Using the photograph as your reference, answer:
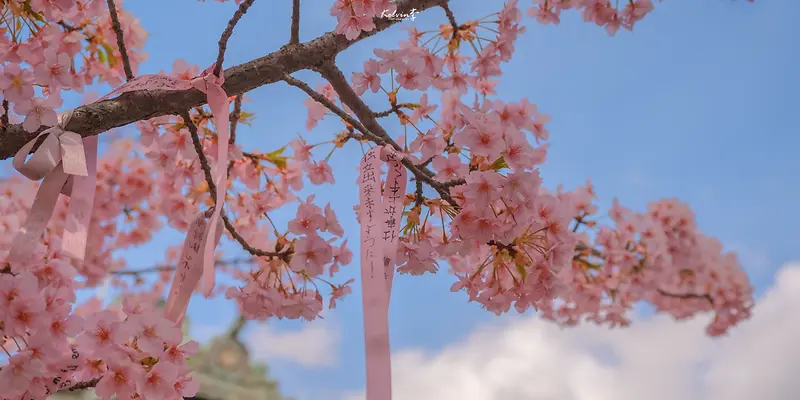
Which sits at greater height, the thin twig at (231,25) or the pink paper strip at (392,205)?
the thin twig at (231,25)

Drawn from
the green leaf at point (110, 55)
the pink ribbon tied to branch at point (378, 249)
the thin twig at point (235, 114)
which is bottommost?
the pink ribbon tied to branch at point (378, 249)

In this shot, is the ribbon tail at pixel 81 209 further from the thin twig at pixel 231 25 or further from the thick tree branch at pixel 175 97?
the thin twig at pixel 231 25

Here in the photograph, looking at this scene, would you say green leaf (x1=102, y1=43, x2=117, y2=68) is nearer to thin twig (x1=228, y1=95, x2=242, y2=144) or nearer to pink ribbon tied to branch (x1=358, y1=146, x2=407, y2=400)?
thin twig (x1=228, y1=95, x2=242, y2=144)

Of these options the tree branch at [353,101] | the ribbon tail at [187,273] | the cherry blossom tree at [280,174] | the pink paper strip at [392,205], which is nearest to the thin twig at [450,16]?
the cherry blossom tree at [280,174]

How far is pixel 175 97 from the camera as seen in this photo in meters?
0.99

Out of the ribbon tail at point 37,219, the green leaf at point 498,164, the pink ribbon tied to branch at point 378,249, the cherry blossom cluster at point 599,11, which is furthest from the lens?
the cherry blossom cluster at point 599,11

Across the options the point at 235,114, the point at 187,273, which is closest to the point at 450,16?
the point at 235,114

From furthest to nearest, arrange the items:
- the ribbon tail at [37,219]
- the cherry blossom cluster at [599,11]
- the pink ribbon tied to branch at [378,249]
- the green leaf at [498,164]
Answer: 1. the cherry blossom cluster at [599,11]
2. the green leaf at [498,164]
3. the ribbon tail at [37,219]
4. the pink ribbon tied to branch at [378,249]

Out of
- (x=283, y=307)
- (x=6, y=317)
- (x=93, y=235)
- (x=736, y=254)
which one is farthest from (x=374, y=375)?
(x=736, y=254)

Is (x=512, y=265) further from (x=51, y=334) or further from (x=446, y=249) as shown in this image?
(x=51, y=334)

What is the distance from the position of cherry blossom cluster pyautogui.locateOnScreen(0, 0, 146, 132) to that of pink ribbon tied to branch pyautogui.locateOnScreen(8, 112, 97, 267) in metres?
0.04

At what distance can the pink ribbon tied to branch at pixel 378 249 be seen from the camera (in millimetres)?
741

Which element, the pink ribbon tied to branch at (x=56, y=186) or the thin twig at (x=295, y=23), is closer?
the pink ribbon tied to branch at (x=56, y=186)

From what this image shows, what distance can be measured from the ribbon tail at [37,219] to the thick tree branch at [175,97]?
0.26 feet
